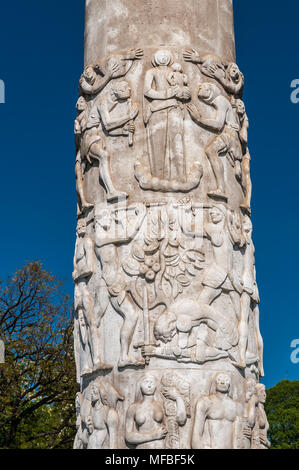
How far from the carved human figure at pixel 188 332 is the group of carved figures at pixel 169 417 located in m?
0.23

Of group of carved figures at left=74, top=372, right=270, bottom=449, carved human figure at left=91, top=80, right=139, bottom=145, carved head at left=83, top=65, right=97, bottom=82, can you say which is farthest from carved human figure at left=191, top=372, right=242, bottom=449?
carved head at left=83, top=65, right=97, bottom=82

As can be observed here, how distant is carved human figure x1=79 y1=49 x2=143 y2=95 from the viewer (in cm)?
897

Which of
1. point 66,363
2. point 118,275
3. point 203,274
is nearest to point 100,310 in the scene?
point 118,275

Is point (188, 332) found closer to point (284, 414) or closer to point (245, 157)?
point (245, 157)

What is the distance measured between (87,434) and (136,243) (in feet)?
7.37

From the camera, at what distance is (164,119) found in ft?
28.6

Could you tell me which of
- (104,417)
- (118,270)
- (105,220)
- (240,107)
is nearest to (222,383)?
(104,417)

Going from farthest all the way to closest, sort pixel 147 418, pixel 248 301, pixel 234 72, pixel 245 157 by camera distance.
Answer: pixel 245 157 < pixel 234 72 < pixel 248 301 < pixel 147 418

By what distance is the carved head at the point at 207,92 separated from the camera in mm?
8898

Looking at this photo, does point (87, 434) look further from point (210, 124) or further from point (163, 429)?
point (210, 124)

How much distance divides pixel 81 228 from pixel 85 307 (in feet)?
3.43

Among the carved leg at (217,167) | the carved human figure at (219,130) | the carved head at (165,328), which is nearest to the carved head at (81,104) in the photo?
the carved human figure at (219,130)

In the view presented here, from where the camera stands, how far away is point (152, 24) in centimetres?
906

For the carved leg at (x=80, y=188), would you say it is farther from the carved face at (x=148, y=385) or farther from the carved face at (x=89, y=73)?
the carved face at (x=148, y=385)
